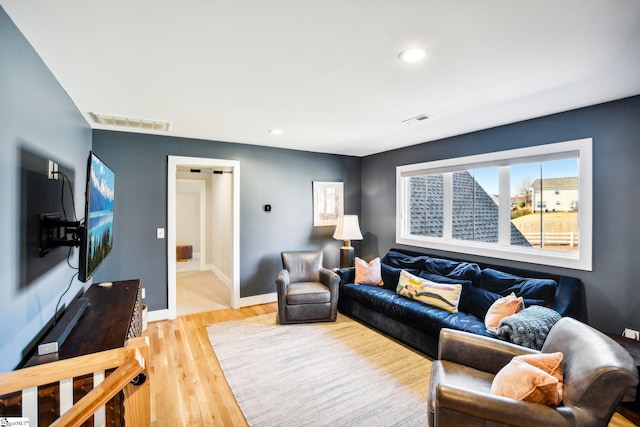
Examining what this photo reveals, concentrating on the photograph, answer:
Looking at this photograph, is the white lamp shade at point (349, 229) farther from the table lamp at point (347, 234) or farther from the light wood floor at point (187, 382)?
the light wood floor at point (187, 382)

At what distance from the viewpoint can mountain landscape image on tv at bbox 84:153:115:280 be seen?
1.74m

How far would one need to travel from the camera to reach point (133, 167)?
3.65m

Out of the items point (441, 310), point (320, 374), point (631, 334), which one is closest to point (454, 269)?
point (441, 310)

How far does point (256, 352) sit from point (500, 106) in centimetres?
330

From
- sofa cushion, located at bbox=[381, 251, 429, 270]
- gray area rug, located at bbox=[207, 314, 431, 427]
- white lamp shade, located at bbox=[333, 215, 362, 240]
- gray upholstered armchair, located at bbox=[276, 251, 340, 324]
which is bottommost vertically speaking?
gray area rug, located at bbox=[207, 314, 431, 427]

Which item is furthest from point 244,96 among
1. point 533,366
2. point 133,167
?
point 533,366

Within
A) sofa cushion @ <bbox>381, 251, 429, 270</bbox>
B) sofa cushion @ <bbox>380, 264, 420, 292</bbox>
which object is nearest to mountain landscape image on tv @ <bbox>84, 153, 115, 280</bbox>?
sofa cushion @ <bbox>380, 264, 420, 292</bbox>

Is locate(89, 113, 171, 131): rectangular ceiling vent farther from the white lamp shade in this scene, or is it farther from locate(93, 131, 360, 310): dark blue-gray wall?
the white lamp shade

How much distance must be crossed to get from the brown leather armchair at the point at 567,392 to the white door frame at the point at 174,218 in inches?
123

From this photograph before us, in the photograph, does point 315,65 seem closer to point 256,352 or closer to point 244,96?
point 244,96

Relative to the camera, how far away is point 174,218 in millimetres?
3908

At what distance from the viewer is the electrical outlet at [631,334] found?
2.31 m

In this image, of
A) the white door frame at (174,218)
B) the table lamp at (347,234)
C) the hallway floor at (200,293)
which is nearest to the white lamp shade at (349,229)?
the table lamp at (347,234)

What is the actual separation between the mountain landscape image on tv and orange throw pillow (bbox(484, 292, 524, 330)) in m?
3.03
